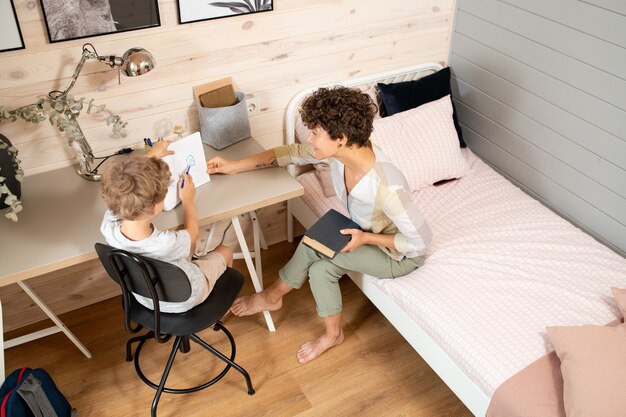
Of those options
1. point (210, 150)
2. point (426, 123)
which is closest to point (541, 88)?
point (426, 123)

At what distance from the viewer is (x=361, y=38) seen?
2445 mm

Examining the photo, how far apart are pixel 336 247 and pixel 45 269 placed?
0.91 meters

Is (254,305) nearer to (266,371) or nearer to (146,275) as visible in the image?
(266,371)

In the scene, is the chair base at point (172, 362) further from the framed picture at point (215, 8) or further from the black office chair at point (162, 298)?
the framed picture at point (215, 8)

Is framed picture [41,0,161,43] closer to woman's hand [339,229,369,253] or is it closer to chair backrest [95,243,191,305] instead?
chair backrest [95,243,191,305]

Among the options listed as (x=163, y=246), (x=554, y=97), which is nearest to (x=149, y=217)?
(x=163, y=246)

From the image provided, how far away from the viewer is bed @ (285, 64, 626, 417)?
1.74m

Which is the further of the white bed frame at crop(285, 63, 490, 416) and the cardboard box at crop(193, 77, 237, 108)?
the cardboard box at crop(193, 77, 237, 108)

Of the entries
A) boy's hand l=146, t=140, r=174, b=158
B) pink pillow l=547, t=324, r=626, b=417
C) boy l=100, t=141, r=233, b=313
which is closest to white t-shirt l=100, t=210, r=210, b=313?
boy l=100, t=141, r=233, b=313

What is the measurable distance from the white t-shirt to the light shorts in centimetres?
8

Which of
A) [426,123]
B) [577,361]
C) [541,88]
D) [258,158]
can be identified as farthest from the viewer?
[426,123]

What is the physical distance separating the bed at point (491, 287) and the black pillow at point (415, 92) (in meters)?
0.26

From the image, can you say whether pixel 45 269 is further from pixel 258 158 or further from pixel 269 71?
pixel 269 71

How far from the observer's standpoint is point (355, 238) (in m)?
1.95
